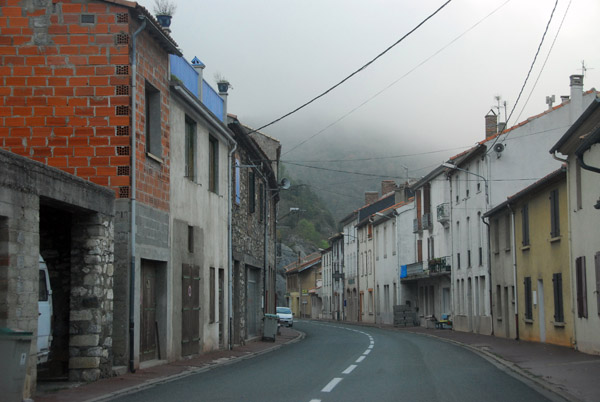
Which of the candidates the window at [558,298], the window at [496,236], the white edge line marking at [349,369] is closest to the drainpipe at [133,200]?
the white edge line marking at [349,369]

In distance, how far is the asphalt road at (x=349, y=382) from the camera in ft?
36.7

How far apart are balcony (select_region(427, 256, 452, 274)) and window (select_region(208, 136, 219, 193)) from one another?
2362 cm

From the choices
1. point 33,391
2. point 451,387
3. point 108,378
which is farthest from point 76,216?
point 451,387

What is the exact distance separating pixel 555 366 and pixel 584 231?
528 cm

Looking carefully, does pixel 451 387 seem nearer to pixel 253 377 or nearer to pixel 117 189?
pixel 253 377

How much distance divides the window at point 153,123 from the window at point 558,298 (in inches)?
536

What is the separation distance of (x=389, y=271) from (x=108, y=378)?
151ft

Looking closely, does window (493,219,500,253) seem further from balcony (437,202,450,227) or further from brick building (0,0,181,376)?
brick building (0,0,181,376)

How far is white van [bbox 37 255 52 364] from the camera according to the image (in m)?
A: 12.3

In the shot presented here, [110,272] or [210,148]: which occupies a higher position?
[210,148]

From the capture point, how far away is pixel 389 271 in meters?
58.8

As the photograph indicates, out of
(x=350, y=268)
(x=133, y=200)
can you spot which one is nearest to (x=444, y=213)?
(x=350, y=268)

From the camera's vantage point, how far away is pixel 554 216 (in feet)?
81.5

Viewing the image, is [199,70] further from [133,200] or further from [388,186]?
[388,186]
